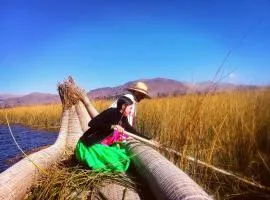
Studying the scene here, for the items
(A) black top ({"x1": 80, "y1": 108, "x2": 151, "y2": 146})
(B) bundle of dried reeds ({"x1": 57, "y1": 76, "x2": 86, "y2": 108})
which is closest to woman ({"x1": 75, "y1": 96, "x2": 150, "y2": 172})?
(A) black top ({"x1": 80, "y1": 108, "x2": 151, "y2": 146})

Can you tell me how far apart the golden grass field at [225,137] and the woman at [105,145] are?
0.48m

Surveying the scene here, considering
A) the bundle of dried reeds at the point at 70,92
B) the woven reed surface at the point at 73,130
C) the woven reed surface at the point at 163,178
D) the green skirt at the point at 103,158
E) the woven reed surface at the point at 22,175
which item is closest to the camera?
the woven reed surface at the point at 163,178

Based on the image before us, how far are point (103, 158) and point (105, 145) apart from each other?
0.62ft

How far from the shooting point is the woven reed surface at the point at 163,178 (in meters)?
2.66

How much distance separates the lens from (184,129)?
12.7 feet

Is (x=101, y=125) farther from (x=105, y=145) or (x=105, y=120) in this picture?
(x=105, y=145)

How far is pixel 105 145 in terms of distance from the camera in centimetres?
453

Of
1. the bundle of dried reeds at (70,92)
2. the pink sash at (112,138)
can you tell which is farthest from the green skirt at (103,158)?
the bundle of dried reeds at (70,92)

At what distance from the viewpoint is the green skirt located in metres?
4.32

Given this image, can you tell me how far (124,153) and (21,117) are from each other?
18542 mm

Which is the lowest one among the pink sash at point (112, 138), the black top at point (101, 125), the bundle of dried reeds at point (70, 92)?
the pink sash at point (112, 138)

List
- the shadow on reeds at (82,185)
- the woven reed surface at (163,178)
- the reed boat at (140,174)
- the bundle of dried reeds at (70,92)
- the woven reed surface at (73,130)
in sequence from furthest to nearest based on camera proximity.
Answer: the bundle of dried reeds at (70,92)
the woven reed surface at (73,130)
the shadow on reeds at (82,185)
the reed boat at (140,174)
the woven reed surface at (163,178)

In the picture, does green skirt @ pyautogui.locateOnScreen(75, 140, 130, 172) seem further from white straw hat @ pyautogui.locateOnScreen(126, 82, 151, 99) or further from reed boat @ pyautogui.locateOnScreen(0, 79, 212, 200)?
white straw hat @ pyautogui.locateOnScreen(126, 82, 151, 99)

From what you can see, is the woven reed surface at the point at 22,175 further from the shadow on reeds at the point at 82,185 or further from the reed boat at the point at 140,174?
the shadow on reeds at the point at 82,185
